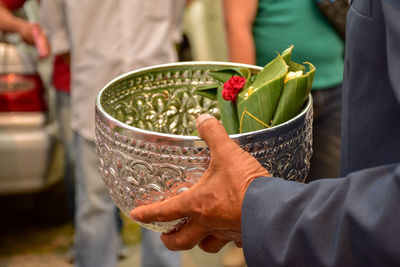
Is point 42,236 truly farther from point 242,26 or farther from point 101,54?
point 242,26

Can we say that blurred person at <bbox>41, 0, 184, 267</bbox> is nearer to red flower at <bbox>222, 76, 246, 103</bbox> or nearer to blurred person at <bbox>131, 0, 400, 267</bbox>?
red flower at <bbox>222, 76, 246, 103</bbox>

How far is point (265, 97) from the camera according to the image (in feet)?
3.10

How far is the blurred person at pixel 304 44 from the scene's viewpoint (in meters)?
2.05

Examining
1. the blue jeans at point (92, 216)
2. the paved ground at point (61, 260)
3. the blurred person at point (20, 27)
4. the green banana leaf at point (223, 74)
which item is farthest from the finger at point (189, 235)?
the paved ground at point (61, 260)

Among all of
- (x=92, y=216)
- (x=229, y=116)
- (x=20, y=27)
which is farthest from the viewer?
(x=20, y=27)

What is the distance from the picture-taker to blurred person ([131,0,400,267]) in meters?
0.74

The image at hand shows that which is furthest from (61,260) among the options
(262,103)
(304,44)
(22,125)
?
(262,103)

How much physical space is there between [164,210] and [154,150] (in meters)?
0.10

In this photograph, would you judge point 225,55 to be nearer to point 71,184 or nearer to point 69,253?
point 71,184

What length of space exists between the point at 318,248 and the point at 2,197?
8.83ft

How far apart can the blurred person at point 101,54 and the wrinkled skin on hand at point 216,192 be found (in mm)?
1302

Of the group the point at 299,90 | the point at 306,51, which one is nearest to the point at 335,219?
the point at 299,90

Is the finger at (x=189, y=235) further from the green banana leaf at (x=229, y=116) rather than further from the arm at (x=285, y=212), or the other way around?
the green banana leaf at (x=229, y=116)

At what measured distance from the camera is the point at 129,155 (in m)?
0.85
